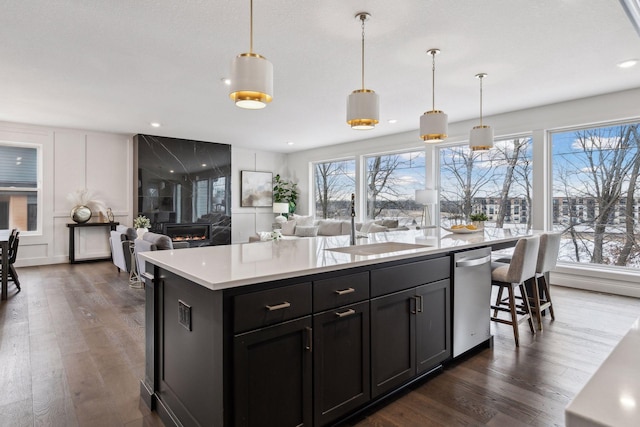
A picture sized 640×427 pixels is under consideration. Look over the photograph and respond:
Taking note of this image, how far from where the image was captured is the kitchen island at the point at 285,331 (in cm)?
142

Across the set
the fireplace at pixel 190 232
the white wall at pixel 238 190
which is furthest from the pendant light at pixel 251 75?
the white wall at pixel 238 190

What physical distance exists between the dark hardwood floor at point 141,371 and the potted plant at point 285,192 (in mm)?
5758

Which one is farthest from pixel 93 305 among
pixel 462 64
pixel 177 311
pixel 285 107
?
pixel 462 64

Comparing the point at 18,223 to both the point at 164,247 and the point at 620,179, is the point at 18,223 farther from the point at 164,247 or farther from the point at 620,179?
the point at 620,179

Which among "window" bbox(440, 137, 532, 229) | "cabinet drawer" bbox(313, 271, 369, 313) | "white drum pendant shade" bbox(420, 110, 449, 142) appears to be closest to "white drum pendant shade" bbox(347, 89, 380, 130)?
"white drum pendant shade" bbox(420, 110, 449, 142)

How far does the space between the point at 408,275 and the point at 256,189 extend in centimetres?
765

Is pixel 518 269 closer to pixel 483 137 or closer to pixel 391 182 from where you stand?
pixel 483 137

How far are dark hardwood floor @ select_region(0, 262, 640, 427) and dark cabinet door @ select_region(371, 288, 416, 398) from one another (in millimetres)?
161

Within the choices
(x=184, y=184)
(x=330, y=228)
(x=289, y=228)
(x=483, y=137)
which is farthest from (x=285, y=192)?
(x=483, y=137)

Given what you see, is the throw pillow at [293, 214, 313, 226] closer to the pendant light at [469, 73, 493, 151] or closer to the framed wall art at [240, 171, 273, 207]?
the framed wall art at [240, 171, 273, 207]

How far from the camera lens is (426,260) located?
2.22 metres

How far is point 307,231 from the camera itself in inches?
302

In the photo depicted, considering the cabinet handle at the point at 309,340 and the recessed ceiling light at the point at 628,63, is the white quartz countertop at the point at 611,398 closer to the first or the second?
the cabinet handle at the point at 309,340

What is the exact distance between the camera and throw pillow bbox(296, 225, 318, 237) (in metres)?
7.61
